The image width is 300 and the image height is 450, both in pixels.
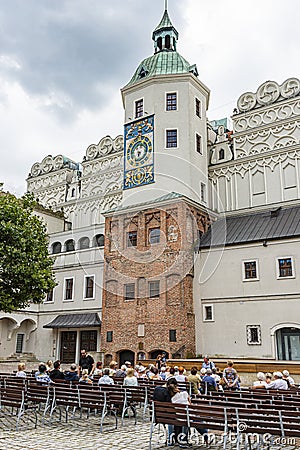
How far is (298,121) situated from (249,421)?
25372mm

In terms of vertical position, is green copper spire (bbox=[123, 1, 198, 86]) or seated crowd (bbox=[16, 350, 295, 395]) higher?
green copper spire (bbox=[123, 1, 198, 86])

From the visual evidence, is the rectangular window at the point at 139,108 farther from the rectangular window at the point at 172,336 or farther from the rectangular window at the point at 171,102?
the rectangular window at the point at 172,336

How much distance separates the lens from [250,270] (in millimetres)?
26594

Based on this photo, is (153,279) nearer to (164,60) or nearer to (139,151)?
(139,151)

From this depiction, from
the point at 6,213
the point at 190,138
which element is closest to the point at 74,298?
the point at 190,138

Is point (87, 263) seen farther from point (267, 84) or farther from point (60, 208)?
point (267, 84)

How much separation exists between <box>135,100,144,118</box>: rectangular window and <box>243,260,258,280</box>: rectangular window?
1404 cm

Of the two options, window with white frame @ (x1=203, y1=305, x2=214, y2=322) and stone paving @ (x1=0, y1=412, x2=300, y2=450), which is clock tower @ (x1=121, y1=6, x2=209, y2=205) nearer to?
window with white frame @ (x1=203, y1=305, x2=214, y2=322)

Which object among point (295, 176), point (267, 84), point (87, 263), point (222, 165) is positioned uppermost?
point (267, 84)

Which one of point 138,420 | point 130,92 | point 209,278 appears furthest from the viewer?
point 130,92

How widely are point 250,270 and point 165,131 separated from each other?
466 inches

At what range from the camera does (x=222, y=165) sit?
3306 centimetres

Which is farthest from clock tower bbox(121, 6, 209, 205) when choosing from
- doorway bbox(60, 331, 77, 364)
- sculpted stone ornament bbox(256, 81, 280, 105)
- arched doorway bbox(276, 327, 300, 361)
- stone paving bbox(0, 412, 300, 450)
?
stone paving bbox(0, 412, 300, 450)

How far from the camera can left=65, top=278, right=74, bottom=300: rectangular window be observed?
117ft
